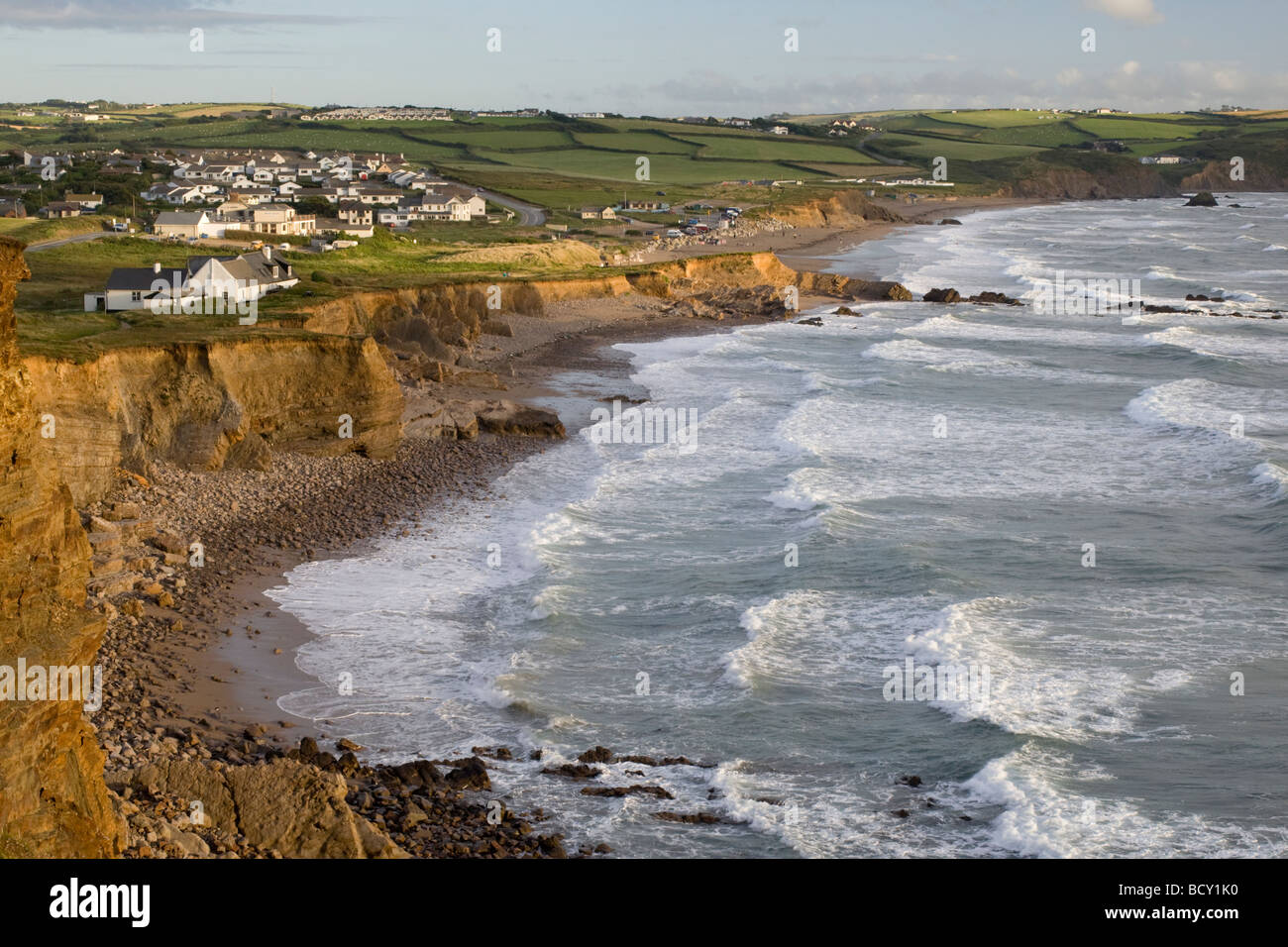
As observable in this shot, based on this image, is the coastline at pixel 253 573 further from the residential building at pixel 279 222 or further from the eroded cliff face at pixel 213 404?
the residential building at pixel 279 222

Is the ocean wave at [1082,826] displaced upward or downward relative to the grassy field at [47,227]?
downward

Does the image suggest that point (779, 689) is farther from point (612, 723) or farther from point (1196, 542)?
point (1196, 542)

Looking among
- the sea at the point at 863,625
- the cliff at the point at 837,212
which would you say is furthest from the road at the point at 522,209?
the sea at the point at 863,625

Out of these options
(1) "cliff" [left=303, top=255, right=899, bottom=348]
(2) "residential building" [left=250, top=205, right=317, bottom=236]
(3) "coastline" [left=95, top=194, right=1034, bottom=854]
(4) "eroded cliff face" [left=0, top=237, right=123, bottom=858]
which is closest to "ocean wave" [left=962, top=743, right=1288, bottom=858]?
(3) "coastline" [left=95, top=194, right=1034, bottom=854]

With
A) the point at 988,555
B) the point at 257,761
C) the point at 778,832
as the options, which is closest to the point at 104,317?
the point at 257,761

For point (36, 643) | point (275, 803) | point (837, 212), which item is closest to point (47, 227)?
point (275, 803)

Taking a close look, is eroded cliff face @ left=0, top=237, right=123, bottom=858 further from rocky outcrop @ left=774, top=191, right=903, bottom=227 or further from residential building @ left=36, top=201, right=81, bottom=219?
rocky outcrop @ left=774, top=191, right=903, bottom=227
